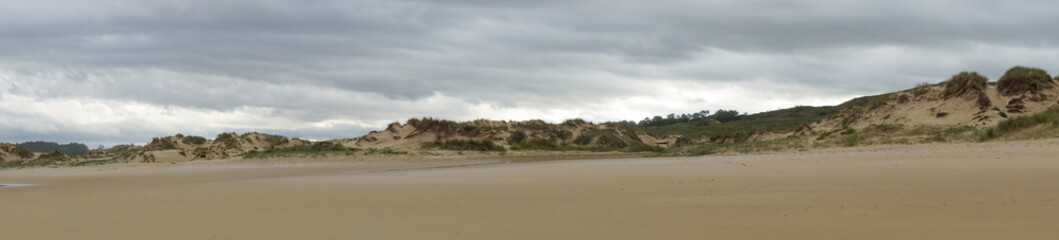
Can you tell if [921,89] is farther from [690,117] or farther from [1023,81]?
[690,117]

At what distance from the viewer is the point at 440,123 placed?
41.3 meters

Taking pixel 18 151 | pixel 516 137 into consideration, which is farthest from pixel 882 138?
pixel 18 151

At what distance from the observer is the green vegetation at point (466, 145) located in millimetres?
36500

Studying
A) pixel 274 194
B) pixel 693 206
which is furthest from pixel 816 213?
pixel 274 194

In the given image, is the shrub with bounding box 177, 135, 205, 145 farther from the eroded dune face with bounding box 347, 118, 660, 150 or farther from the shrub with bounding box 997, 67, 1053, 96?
the shrub with bounding box 997, 67, 1053, 96

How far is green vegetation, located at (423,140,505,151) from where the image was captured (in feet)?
120

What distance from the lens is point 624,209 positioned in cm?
655

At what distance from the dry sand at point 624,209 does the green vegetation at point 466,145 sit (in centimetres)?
2608

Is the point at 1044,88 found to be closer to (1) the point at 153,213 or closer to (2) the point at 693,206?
(2) the point at 693,206

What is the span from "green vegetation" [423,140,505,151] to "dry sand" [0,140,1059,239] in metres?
26.1

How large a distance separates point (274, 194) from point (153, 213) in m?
2.40

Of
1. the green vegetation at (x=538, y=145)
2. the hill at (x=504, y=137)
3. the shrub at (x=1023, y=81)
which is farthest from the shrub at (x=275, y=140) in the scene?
the shrub at (x=1023, y=81)

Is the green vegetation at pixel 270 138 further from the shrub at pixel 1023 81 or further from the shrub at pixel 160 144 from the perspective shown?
the shrub at pixel 1023 81

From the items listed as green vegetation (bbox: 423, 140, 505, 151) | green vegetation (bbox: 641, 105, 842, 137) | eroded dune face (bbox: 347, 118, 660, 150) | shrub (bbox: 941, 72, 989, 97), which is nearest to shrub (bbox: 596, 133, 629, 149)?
eroded dune face (bbox: 347, 118, 660, 150)
